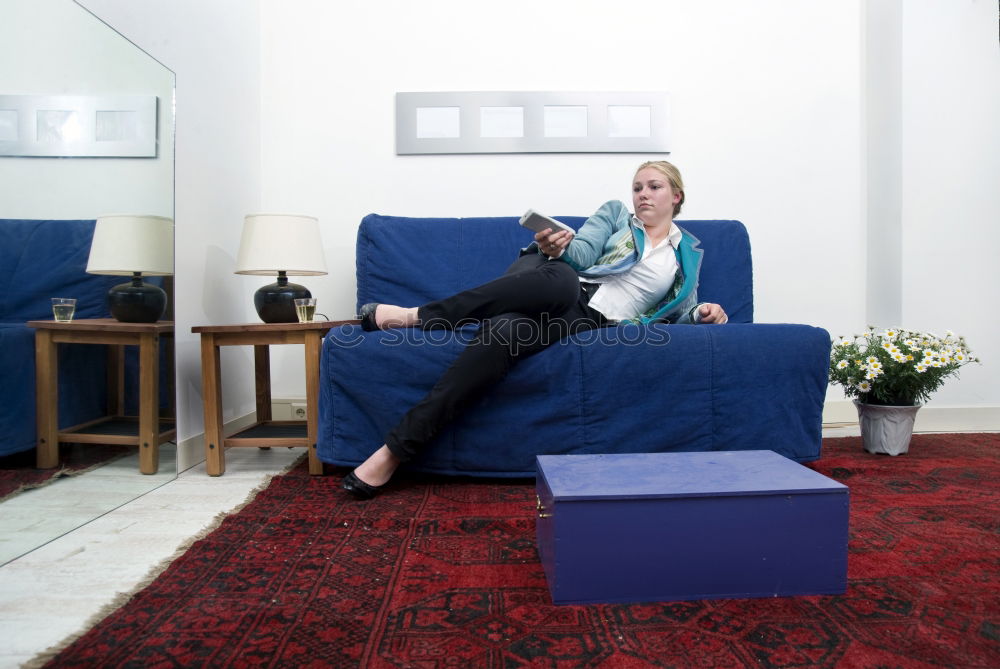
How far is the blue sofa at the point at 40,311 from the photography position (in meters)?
1.17

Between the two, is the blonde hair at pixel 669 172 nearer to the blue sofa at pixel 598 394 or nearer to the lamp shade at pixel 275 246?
the blue sofa at pixel 598 394

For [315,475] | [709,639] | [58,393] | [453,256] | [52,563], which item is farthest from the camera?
[453,256]

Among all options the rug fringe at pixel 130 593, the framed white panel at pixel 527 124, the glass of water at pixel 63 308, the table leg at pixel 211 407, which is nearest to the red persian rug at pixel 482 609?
the rug fringe at pixel 130 593

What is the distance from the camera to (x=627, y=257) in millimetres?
1946

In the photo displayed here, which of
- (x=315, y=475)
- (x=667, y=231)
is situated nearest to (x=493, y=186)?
(x=667, y=231)

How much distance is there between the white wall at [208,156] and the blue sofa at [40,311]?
46 centimetres

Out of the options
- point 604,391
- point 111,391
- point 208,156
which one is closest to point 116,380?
point 111,391

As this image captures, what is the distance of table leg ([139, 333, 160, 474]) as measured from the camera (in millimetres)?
1653

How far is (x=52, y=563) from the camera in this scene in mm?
1188


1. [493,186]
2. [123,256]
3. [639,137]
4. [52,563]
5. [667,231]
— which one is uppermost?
[639,137]

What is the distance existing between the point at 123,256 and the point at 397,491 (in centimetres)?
98

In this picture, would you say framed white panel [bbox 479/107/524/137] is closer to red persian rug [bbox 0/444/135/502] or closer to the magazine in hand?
the magazine in hand

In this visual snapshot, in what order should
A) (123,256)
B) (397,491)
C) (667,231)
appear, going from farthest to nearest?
(667,231)
(397,491)
(123,256)

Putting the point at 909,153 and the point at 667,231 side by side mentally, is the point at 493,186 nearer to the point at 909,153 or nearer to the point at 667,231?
the point at 667,231
